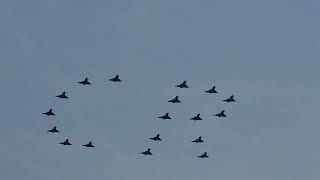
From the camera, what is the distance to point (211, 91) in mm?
170125

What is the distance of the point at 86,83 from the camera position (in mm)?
167750

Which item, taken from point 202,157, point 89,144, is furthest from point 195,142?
point 89,144

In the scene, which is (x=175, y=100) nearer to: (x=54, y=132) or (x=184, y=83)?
(x=184, y=83)

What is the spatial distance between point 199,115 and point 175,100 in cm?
676

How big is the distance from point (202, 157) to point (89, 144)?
2037cm

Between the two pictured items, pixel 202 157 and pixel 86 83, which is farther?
pixel 202 157

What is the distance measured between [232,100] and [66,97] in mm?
28603

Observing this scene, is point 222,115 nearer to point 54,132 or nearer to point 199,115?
point 199,115

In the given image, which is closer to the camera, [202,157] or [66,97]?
[66,97]

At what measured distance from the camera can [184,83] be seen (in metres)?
169

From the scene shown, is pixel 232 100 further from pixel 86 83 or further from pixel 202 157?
pixel 86 83

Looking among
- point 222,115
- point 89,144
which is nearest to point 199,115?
point 222,115

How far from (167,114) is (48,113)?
20.8 metres

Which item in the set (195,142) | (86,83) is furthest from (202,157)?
(86,83)
